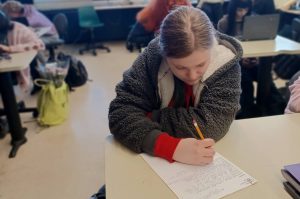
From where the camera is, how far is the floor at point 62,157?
187cm

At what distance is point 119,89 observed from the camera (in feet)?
3.50

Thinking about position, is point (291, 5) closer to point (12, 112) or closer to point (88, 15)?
point (88, 15)

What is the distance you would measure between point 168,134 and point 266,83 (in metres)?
1.50

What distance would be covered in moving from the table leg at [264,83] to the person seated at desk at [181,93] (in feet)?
3.95

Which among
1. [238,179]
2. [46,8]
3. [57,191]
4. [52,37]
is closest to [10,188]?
[57,191]

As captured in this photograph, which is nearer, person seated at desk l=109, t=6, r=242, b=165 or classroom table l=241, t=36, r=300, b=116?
person seated at desk l=109, t=6, r=242, b=165

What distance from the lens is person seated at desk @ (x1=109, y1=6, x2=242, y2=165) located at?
2.96 ft

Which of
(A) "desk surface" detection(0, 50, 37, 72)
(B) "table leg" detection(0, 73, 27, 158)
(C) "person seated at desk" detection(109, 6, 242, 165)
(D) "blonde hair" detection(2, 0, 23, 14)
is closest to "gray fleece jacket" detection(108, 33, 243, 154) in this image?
(C) "person seated at desk" detection(109, 6, 242, 165)

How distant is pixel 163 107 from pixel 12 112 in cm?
156

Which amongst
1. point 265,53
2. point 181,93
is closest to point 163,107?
point 181,93

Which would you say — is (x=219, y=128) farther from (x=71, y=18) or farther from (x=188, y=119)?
(x=71, y=18)

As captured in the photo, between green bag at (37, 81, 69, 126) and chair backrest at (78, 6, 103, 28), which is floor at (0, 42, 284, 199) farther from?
chair backrest at (78, 6, 103, 28)

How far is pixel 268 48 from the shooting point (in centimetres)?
211

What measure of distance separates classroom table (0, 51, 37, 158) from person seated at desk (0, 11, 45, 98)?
0.09 meters
